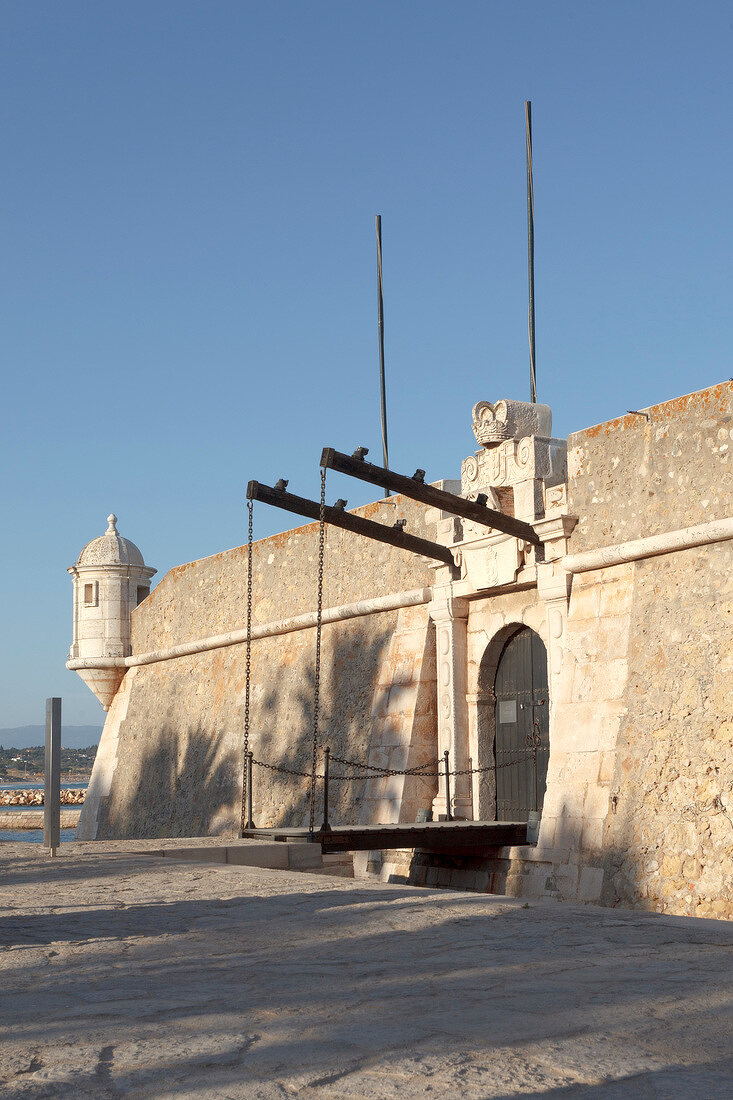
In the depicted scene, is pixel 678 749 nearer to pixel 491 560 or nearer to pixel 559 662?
pixel 559 662

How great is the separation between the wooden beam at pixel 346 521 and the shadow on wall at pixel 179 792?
5150mm

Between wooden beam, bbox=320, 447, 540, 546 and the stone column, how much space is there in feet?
4.55

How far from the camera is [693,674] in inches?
342

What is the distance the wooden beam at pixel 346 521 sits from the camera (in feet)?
33.1

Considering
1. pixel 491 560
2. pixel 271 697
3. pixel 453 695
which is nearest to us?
pixel 491 560

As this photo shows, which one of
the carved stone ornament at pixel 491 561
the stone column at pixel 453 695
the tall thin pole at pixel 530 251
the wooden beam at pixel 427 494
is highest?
the tall thin pole at pixel 530 251

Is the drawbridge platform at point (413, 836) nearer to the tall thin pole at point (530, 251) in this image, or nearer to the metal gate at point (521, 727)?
the metal gate at point (521, 727)

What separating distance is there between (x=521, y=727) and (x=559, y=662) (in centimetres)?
124

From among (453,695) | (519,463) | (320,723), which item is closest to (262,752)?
(320,723)

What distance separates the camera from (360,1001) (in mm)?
3387

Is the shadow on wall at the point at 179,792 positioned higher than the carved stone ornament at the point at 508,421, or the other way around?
the carved stone ornament at the point at 508,421

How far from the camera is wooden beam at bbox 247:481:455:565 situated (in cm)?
1010

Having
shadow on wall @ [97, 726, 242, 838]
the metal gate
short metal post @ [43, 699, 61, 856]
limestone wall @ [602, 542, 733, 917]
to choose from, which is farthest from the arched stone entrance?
shadow on wall @ [97, 726, 242, 838]

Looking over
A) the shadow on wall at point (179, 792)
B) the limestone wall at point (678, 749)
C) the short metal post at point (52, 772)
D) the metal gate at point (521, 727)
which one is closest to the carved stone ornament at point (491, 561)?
the metal gate at point (521, 727)
